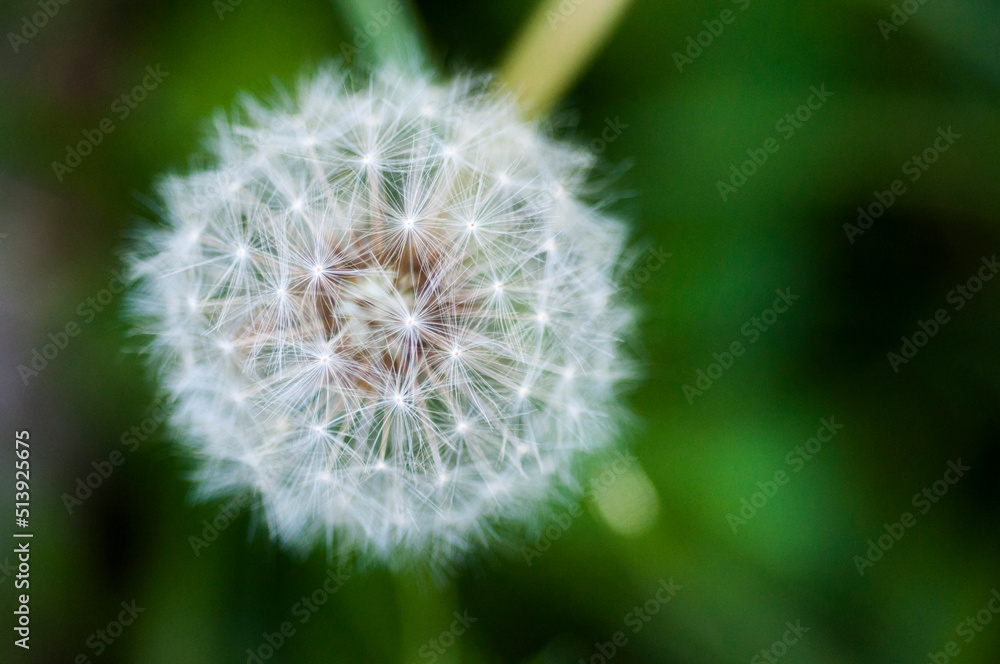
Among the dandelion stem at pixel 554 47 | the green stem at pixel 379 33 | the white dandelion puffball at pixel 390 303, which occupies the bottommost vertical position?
the white dandelion puffball at pixel 390 303

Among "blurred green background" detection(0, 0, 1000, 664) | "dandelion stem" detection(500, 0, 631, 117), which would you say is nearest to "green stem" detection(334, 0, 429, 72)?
"blurred green background" detection(0, 0, 1000, 664)

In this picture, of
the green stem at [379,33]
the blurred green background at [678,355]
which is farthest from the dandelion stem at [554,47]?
the green stem at [379,33]

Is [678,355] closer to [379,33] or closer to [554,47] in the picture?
[554,47]

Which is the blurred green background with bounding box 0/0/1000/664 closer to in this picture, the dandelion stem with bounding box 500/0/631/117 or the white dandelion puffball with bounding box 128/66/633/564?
the dandelion stem with bounding box 500/0/631/117

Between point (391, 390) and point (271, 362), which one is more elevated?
point (391, 390)

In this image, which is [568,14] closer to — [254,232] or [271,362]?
[254,232]

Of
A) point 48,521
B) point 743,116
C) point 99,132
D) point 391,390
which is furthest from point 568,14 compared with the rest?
point 48,521

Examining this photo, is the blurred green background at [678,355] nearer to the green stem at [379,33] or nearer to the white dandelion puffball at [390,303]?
the green stem at [379,33]
